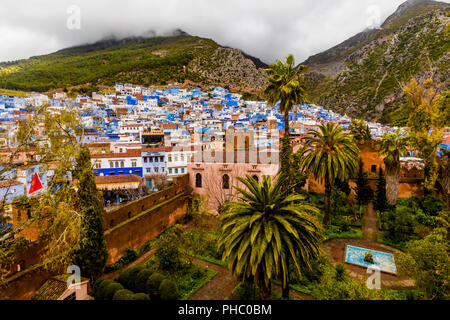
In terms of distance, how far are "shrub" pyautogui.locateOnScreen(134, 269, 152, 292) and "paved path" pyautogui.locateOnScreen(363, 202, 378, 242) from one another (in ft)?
46.6

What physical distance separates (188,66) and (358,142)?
5154 inches

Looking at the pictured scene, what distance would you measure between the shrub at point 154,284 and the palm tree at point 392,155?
1759cm

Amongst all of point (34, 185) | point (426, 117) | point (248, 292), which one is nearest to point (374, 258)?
point (248, 292)

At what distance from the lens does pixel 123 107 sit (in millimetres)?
77688

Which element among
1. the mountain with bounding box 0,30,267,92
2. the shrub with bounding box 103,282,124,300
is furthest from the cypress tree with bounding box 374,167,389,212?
the mountain with bounding box 0,30,267,92

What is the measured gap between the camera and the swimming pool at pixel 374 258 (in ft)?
44.3

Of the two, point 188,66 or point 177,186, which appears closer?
point 177,186

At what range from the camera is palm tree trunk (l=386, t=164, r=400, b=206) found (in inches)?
747

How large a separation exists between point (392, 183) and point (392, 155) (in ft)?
7.73


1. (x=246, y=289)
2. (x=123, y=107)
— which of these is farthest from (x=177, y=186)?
(x=123, y=107)

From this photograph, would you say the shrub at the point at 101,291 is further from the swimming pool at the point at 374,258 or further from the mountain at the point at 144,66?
the mountain at the point at 144,66

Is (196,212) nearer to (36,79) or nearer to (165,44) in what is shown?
(36,79)

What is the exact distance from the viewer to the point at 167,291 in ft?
32.9

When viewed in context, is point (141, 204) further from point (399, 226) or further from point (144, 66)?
point (144, 66)
